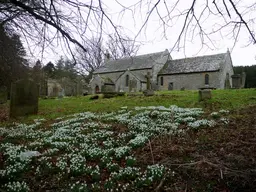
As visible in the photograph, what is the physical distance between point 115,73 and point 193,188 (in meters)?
51.5

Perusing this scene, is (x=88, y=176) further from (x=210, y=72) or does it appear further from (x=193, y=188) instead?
(x=210, y=72)

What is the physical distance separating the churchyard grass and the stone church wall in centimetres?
3505

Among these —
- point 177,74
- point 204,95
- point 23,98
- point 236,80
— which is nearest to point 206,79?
point 177,74

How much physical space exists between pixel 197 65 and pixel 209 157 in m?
41.7

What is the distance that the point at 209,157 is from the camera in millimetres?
5844

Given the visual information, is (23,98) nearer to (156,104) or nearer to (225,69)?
(156,104)

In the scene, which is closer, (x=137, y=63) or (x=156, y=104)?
(x=156, y=104)

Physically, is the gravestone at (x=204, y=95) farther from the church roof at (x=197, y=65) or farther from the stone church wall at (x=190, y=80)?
the stone church wall at (x=190, y=80)

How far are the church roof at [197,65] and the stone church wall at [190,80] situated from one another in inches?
30.3

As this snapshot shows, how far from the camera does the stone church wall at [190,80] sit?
43353mm

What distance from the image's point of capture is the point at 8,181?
208 inches

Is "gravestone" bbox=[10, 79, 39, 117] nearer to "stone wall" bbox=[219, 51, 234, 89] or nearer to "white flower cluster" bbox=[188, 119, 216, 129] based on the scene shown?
"white flower cluster" bbox=[188, 119, 216, 129]

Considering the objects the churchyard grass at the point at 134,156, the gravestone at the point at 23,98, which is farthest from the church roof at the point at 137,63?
the churchyard grass at the point at 134,156

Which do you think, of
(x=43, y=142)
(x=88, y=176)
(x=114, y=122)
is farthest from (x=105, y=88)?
(x=88, y=176)
